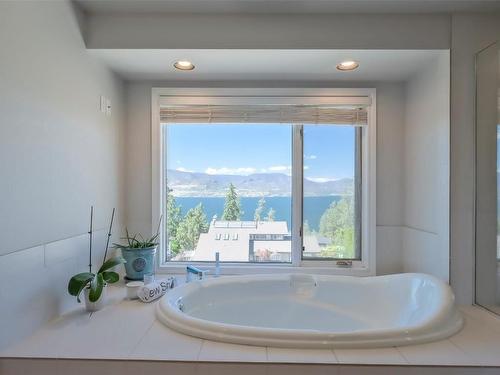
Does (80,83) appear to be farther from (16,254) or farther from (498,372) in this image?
(498,372)

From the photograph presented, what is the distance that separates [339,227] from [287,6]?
159 cm

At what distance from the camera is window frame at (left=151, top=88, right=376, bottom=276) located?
236cm

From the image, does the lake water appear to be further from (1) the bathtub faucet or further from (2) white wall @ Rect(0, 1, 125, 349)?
(2) white wall @ Rect(0, 1, 125, 349)

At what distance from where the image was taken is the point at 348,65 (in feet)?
6.85

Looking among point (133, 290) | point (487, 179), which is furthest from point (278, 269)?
point (487, 179)

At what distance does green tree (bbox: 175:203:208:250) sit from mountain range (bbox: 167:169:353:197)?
6.0 inches

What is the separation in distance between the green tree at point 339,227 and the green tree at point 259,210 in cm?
47

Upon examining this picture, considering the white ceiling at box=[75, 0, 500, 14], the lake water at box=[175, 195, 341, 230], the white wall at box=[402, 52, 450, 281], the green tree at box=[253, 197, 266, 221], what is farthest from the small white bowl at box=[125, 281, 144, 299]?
the white wall at box=[402, 52, 450, 281]

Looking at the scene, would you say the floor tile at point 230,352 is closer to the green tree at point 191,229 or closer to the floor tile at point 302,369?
the floor tile at point 302,369

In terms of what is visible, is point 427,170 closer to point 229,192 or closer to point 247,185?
point 247,185

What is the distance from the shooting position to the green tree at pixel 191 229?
254cm

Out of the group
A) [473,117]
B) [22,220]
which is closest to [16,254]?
[22,220]

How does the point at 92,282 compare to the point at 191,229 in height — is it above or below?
below

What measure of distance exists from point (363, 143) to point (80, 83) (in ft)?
6.49
